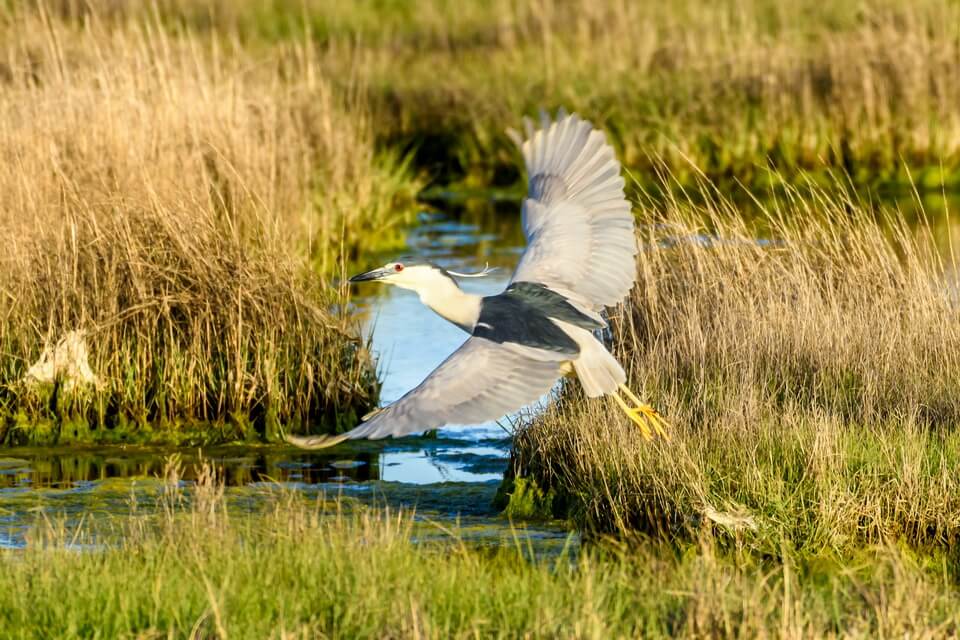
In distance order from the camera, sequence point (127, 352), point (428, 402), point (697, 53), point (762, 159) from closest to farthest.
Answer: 1. point (428, 402)
2. point (127, 352)
3. point (762, 159)
4. point (697, 53)

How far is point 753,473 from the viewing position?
5.59m

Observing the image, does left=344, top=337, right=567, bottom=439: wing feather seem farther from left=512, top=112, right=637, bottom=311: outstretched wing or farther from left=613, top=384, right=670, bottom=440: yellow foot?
left=512, top=112, right=637, bottom=311: outstretched wing

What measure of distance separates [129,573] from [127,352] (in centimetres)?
Answer: 325

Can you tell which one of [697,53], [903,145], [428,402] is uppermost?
[697,53]

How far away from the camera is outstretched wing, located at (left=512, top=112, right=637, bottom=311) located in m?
6.48

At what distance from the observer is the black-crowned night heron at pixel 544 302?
532 cm

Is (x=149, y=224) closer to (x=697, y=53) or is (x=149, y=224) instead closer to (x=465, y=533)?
(x=465, y=533)

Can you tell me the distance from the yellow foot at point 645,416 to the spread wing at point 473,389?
0.52 metres

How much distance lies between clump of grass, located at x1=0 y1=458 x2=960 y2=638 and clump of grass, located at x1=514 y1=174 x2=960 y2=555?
492mm

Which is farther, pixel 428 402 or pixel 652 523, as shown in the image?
pixel 652 523

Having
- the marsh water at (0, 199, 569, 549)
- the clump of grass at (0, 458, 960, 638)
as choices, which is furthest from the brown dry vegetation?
the clump of grass at (0, 458, 960, 638)

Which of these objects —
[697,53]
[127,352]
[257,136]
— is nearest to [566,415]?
[127,352]

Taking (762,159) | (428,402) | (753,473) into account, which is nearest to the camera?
Answer: (428,402)

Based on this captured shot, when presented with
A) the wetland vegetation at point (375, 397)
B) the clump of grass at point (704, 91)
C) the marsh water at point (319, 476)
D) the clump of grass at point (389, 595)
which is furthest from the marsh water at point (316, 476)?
the clump of grass at point (704, 91)
